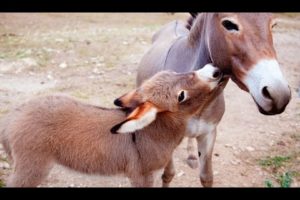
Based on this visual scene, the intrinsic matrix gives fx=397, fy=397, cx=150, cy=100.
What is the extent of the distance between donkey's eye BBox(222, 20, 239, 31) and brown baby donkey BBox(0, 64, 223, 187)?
37 cm

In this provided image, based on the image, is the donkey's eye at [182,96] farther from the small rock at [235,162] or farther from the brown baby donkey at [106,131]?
the small rock at [235,162]

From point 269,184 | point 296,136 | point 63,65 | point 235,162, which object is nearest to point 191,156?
point 235,162

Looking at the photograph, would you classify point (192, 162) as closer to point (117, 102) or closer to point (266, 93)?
point (117, 102)

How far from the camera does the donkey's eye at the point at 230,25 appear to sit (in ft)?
7.92

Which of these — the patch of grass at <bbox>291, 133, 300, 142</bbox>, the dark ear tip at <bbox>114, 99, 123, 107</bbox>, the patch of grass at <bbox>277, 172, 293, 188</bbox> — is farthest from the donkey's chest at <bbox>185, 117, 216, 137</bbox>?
the patch of grass at <bbox>291, 133, 300, 142</bbox>

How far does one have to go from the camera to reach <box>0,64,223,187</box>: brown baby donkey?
277 centimetres

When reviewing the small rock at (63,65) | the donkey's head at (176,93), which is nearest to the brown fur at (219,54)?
the donkey's head at (176,93)

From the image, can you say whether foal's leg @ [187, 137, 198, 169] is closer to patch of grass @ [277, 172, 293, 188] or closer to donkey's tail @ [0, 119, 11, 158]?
patch of grass @ [277, 172, 293, 188]

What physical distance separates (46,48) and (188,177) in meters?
4.44

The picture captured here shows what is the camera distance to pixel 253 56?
232cm

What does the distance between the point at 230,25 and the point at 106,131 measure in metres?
1.20

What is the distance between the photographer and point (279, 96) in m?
2.24
